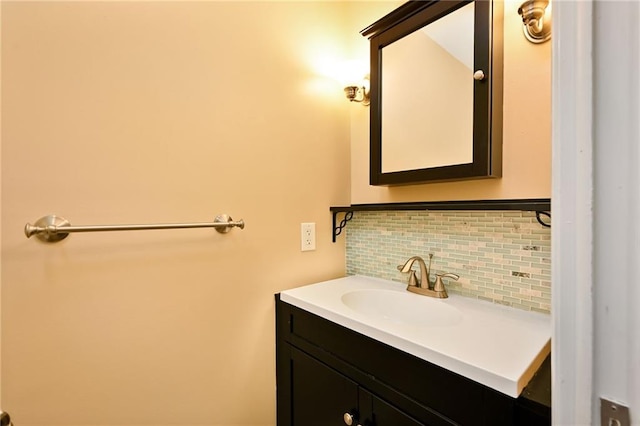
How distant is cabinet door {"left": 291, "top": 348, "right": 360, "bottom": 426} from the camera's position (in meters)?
0.91

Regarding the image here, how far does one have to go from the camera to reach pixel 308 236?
1.32 meters

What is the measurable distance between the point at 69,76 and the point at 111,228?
430mm

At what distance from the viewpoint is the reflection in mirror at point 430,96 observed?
3.33 ft

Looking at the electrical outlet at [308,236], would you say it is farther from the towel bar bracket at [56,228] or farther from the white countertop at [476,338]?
the towel bar bracket at [56,228]

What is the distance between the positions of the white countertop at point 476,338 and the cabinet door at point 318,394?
183 mm

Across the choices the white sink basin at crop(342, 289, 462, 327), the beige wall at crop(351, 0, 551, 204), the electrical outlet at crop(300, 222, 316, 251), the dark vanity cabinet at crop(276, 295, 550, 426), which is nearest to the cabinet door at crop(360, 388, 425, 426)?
the dark vanity cabinet at crop(276, 295, 550, 426)

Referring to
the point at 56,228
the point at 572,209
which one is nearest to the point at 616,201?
the point at 572,209

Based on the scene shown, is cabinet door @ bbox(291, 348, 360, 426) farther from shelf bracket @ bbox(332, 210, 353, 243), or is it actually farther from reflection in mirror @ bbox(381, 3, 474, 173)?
reflection in mirror @ bbox(381, 3, 474, 173)

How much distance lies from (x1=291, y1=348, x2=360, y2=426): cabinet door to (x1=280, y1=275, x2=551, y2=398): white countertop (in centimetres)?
18

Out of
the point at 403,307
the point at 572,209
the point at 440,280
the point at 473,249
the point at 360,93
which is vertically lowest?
the point at 403,307

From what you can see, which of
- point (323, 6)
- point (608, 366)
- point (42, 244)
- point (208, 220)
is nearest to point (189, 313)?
point (208, 220)

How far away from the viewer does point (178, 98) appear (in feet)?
3.25

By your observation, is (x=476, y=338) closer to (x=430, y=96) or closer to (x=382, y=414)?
(x=382, y=414)

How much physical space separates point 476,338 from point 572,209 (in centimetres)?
51
